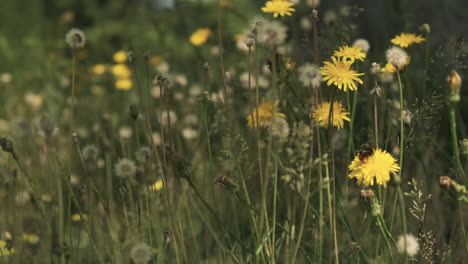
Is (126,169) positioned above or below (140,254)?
above

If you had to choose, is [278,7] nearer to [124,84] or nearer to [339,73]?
[339,73]

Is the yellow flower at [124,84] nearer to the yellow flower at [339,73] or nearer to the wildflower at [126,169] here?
the wildflower at [126,169]

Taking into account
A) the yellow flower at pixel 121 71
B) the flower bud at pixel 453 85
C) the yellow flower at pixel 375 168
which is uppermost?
the yellow flower at pixel 121 71

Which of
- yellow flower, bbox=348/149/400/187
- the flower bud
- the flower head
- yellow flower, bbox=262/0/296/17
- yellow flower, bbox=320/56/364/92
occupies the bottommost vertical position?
the flower head

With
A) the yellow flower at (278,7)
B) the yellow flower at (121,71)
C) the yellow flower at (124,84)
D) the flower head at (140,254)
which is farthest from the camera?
the yellow flower at (121,71)

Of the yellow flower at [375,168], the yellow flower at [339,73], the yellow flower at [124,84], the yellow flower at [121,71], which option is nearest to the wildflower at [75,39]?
the yellow flower at [339,73]

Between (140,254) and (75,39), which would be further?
(75,39)

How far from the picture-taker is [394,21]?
3.13m

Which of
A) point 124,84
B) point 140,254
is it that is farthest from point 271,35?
point 124,84

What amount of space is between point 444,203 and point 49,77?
2615mm

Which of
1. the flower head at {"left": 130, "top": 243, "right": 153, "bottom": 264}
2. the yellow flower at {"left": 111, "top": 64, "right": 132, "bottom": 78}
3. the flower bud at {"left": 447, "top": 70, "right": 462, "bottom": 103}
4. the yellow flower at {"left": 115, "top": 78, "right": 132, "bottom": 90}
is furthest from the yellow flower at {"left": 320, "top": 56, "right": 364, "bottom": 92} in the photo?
the yellow flower at {"left": 111, "top": 64, "right": 132, "bottom": 78}

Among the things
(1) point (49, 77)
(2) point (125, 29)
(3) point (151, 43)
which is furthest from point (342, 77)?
(2) point (125, 29)

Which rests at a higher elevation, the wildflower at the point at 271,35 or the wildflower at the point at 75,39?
the wildflower at the point at 75,39

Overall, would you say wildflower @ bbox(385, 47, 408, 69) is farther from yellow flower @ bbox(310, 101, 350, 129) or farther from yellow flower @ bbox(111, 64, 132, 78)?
yellow flower @ bbox(111, 64, 132, 78)
